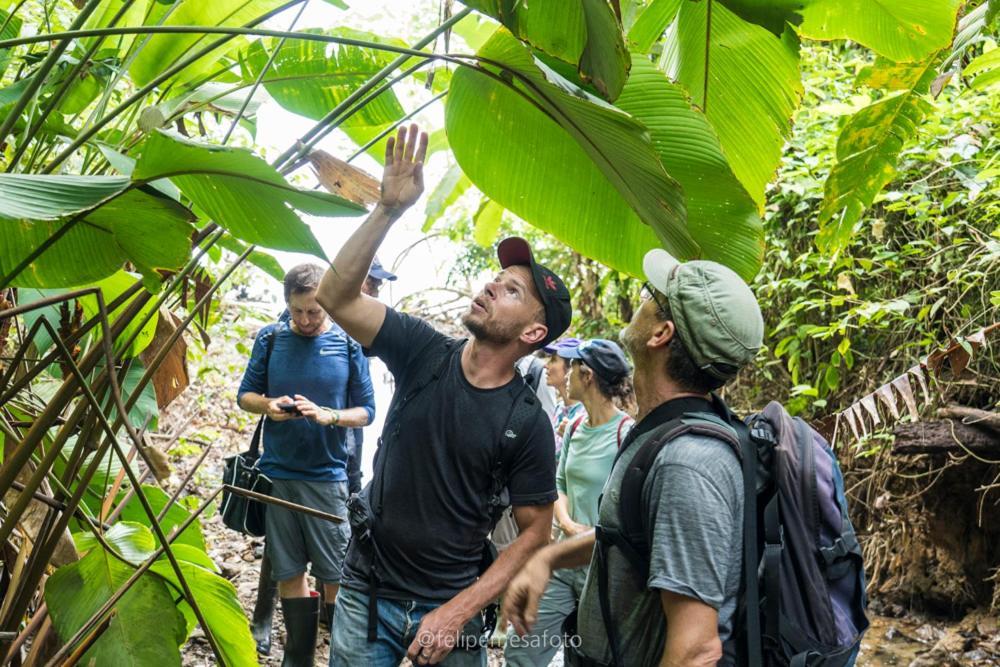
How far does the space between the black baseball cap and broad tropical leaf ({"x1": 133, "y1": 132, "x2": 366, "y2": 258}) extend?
1194 millimetres

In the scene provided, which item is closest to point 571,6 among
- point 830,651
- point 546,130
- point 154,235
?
point 546,130

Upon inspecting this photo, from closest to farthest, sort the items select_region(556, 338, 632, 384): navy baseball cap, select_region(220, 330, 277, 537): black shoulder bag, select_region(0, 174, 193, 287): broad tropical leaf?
1. select_region(0, 174, 193, 287): broad tropical leaf
2. select_region(220, 330, 277, 537): black shoulder bag
3. select_region(556, 338, 632, 384): navy baseball cap

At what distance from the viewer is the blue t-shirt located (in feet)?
13.4

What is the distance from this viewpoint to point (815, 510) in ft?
5.49

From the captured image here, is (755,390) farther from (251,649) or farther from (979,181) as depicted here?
(251,649)

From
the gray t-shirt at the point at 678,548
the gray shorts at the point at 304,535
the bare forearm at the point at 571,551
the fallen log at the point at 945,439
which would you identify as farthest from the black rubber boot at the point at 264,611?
the fallen log at the point at 945,439

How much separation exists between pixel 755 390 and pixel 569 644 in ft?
17.1

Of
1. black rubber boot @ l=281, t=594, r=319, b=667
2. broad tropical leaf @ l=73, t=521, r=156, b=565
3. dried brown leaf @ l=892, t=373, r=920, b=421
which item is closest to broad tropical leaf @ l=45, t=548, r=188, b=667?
broad tropical leaf @ l=73, t=521, r=156, b=565

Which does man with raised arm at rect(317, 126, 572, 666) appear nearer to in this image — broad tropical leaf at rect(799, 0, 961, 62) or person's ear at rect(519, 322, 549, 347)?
person's ear at rect(519, 322, 549, 347)

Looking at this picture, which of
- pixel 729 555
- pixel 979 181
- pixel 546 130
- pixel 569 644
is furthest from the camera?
pixel 979 181

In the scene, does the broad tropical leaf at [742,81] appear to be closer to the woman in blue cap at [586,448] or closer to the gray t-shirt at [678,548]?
the gray t-shirt at [678,548]

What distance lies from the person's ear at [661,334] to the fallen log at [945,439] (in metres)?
3.54

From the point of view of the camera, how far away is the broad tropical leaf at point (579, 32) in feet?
4.79

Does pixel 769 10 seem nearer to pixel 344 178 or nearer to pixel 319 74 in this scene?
pixel 344 178
